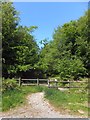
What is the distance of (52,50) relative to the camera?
86.0ft

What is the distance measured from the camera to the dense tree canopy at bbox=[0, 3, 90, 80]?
19656 millimetres

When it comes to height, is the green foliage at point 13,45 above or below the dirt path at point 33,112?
above

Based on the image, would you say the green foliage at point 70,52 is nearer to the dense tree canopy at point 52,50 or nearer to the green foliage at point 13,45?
the dense tree canopy at point 52,50

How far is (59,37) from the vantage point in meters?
25.6

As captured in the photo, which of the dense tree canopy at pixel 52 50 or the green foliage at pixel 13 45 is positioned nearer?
the green foliage at pixel 13 45

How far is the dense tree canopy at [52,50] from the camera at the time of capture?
64.5 ft

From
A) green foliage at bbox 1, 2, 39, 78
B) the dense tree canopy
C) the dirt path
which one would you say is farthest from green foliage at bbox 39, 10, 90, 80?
the dirt path

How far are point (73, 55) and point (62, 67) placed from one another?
6.58ft

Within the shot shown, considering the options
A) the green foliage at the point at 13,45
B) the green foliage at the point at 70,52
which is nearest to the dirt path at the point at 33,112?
the green foliage at the point at 13,45

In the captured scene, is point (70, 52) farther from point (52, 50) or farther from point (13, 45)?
point (13, 45)

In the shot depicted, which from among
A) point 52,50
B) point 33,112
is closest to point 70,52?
point 52,50

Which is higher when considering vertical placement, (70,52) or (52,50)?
(52,50)

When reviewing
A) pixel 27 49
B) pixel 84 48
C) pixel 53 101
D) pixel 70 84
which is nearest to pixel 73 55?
pixel 84 48

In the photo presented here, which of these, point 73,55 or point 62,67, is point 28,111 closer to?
point 62,67
